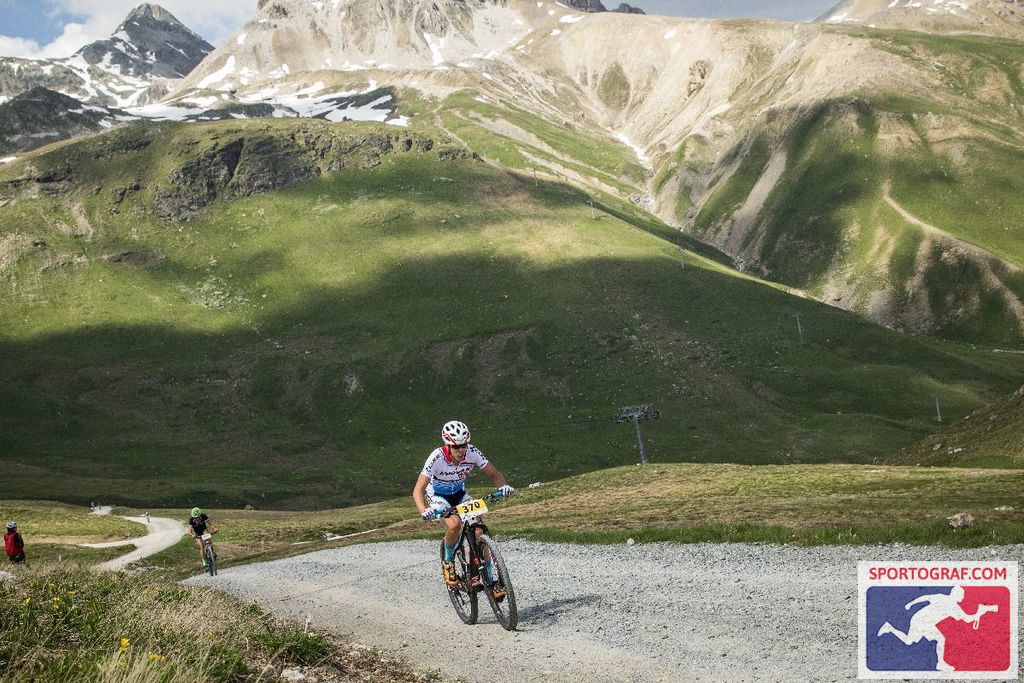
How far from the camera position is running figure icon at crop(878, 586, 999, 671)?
11141 millimetres

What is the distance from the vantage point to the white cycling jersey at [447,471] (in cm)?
1738

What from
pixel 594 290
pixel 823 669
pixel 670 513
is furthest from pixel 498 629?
pixel 594 290

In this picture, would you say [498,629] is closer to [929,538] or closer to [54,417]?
[929,538]

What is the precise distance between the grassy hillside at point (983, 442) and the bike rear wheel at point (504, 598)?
1913 inches

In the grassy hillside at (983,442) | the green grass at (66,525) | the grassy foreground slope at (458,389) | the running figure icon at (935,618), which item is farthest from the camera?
the grassy foreground slope at (458,389)

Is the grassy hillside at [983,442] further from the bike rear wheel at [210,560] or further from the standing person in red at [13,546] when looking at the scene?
the standing person in red at [13,546]

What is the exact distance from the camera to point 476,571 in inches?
671

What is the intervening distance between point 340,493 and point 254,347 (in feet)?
252

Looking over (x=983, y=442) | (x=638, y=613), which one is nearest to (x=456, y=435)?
(x=638, y=613)

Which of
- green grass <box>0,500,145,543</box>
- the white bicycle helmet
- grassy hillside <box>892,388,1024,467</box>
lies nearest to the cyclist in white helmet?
the white bicycle helmet

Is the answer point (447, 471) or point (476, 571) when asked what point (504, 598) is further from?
point (447, 471)

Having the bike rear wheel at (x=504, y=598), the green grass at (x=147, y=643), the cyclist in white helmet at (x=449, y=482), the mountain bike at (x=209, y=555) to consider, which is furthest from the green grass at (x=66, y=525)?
the bike rear wheel at (x=504, y=598)

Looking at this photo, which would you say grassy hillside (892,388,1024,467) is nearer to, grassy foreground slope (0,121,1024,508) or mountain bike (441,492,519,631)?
mountain bike (441,492,519,631)

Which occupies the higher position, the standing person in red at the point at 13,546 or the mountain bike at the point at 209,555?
the standing person in red at the point at 13,546
